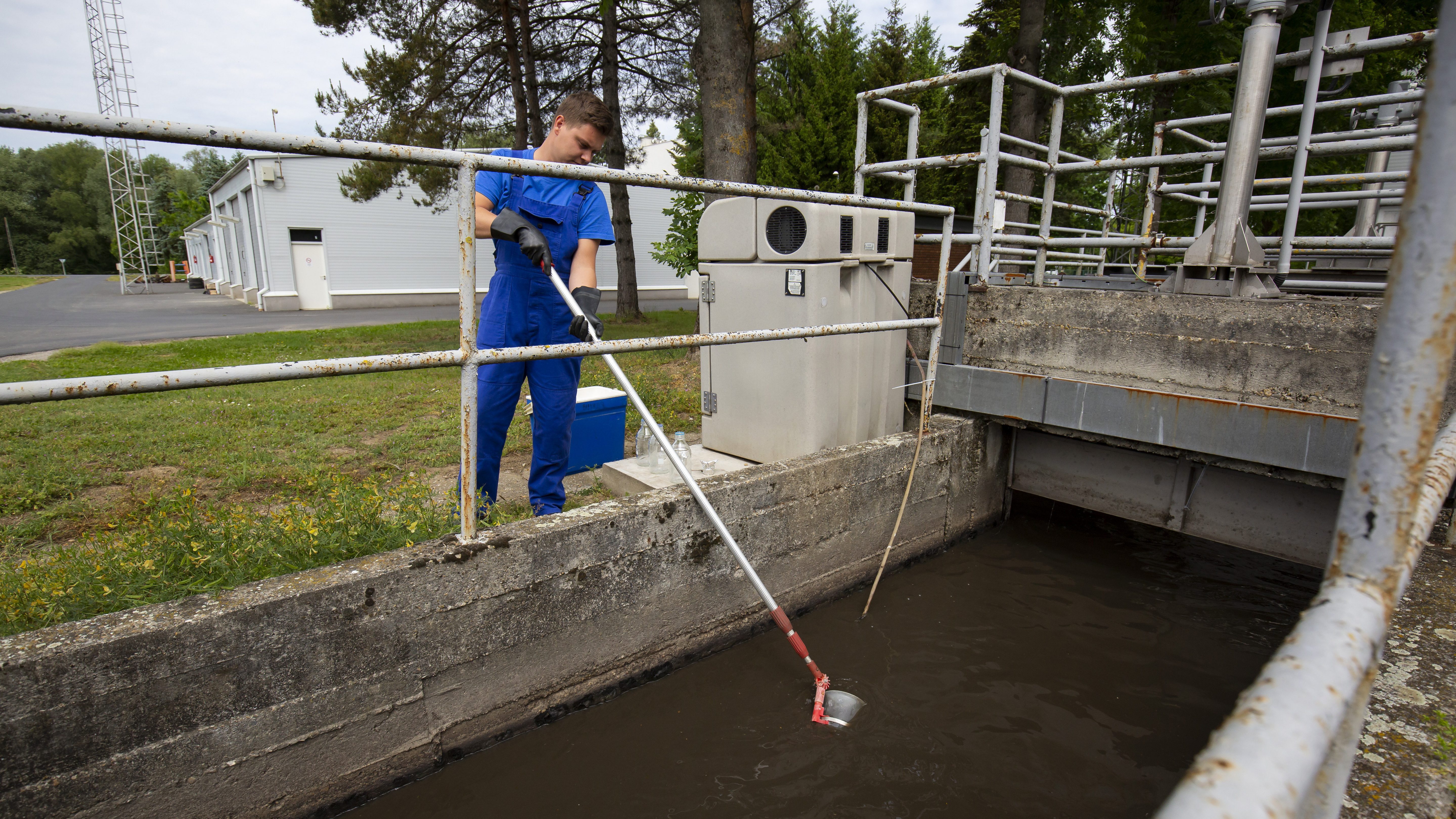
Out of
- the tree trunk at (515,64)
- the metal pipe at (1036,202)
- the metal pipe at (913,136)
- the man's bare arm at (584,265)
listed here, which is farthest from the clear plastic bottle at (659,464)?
the tree trunk at (515,64)

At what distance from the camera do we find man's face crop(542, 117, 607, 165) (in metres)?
3.04

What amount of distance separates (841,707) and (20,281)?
6113 centimetres

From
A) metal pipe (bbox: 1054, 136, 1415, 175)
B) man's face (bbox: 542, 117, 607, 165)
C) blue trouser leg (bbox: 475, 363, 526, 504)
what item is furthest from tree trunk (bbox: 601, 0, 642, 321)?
blue trouser leg (bbox: 475, 363, 526, 504)

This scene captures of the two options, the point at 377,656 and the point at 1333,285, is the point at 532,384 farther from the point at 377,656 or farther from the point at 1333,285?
the point at 1333,285

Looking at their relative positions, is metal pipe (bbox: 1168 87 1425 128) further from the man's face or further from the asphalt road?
the asphalt road

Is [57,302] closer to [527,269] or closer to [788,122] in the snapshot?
[788,122]

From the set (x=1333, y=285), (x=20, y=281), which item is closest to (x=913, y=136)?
(x=1333, y=285)

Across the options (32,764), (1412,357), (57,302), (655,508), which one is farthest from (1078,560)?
(57,302)

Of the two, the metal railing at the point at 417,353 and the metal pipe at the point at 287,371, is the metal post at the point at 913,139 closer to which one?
the metal railing at the point at 417,353

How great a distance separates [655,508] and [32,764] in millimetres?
1732

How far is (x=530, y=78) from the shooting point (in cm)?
1170

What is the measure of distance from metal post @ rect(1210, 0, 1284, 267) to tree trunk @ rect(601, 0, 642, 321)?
25.1 ft

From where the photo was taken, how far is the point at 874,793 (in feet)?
7.33

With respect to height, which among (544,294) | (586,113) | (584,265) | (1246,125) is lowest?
(544,294)
